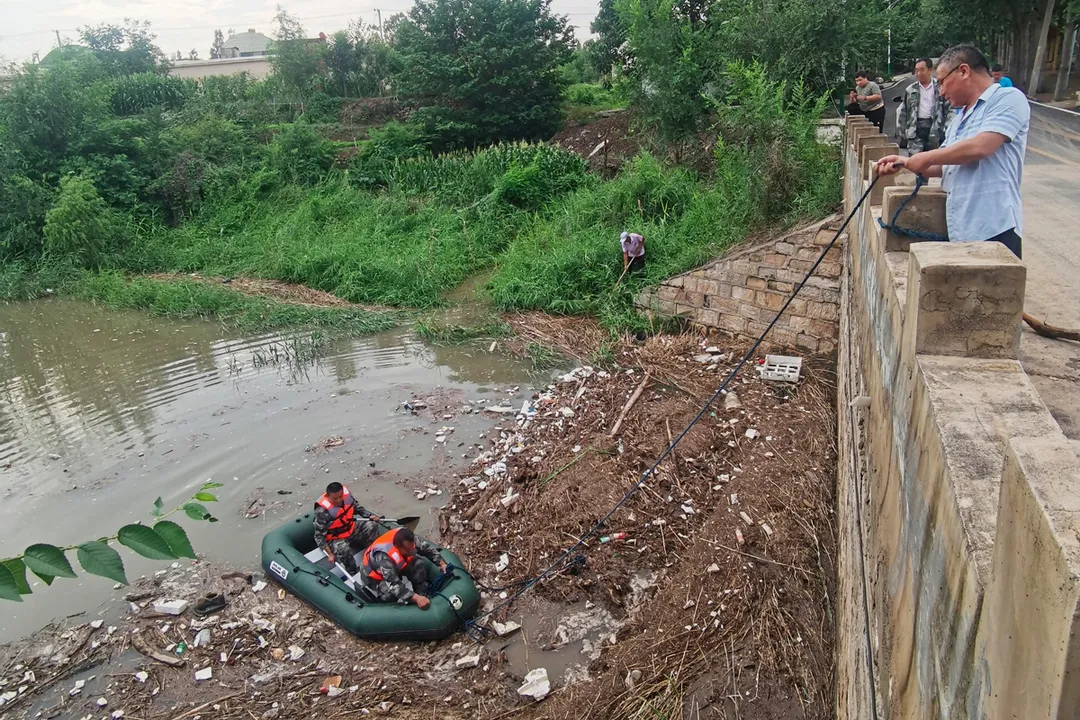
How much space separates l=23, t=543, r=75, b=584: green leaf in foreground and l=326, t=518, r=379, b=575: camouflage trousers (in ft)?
16.0

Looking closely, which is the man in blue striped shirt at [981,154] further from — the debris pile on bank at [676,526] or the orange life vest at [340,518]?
the orange life vest at [340,518]

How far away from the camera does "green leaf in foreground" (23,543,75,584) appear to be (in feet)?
5.57

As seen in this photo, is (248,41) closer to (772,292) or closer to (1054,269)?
(772,292)

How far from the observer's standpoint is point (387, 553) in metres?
5.92

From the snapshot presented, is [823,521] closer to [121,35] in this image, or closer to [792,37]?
[792,37]

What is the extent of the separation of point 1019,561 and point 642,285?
10.1 m

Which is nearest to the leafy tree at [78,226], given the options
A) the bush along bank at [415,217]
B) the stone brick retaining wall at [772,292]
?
the bush along bank at [415,217]

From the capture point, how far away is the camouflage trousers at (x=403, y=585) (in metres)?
5.88

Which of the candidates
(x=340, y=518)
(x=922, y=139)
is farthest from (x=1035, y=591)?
(x=922, y=139)

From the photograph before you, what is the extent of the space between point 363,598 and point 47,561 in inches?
183

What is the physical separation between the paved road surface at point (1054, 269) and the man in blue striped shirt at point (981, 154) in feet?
2.09

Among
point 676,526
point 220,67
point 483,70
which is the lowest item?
point 676,526

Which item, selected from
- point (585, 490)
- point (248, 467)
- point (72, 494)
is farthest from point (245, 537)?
point (585, 490)

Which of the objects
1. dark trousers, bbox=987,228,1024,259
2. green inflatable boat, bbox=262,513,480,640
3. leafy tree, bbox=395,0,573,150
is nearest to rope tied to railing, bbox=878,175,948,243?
dark trousers, bbox=987,228,1024,259
